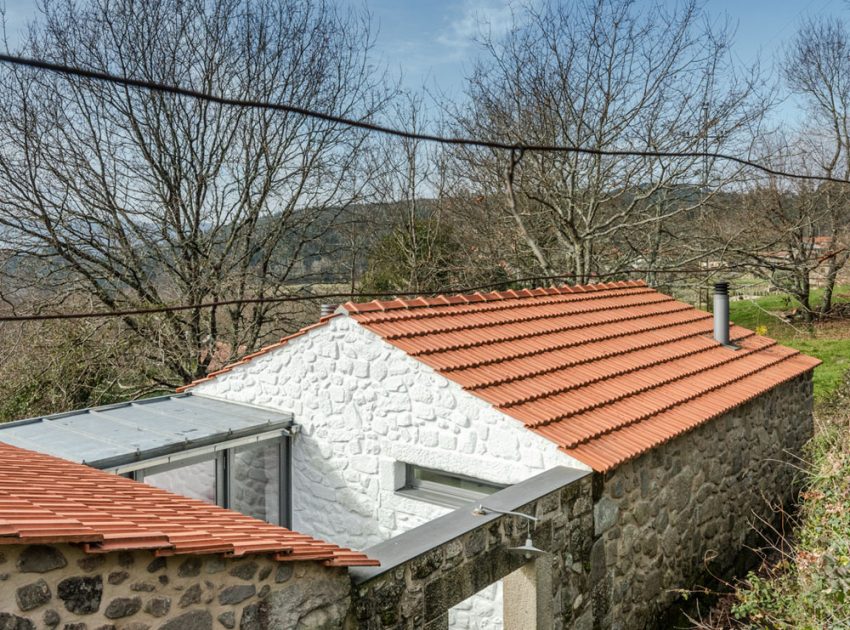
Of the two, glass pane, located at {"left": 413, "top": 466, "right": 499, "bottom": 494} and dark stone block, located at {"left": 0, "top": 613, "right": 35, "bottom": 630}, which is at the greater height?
dark stone block, located at {"left": 0, "top": 613, "right": 35, "bottom": 630}

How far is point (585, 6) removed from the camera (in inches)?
488

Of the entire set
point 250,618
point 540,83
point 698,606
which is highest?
point 540,83

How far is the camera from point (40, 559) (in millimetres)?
2135

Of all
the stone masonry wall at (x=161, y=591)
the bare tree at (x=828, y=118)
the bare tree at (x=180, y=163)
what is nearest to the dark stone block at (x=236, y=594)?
the stone masonry wall at (x=161, y=591)

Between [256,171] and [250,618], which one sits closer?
[250,618]

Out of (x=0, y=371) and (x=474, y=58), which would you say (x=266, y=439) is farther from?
(x=474, y=58)

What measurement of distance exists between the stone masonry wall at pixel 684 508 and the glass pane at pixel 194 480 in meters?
3.88

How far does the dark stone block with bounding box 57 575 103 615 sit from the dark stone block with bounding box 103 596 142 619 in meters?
0.05

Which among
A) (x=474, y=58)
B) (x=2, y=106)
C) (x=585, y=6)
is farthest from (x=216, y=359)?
(x=585, y=6)

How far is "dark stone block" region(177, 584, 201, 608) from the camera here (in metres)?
2.52

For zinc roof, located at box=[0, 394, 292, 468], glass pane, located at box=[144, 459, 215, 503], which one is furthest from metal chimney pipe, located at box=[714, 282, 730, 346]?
glass pane, located at box=[144, 459, 215, 503]

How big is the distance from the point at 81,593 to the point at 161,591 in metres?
0.30

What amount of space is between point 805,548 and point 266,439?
4880 mm

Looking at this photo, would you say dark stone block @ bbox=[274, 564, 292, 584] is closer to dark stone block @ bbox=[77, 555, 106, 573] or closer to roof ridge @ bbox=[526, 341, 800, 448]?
dark stone block @ bbox=[77, 555, 106, 573]
